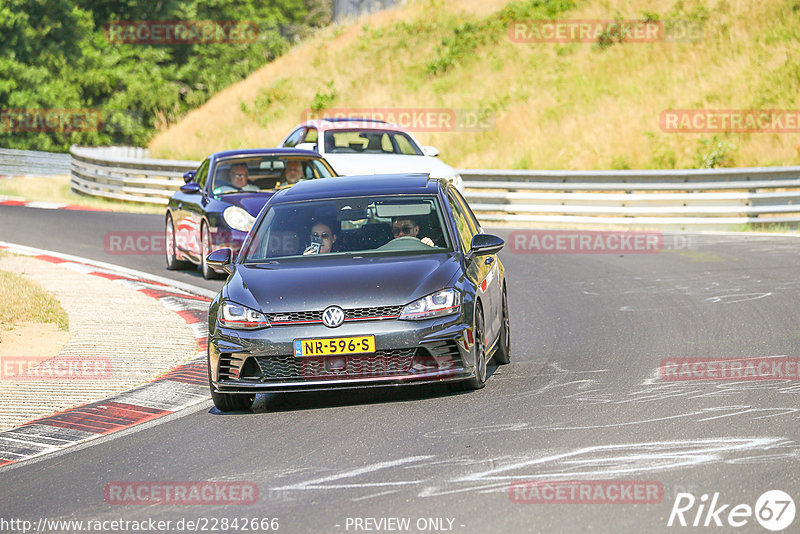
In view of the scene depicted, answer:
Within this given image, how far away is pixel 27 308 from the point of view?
13.0m

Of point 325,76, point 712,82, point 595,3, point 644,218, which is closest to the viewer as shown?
point 644,218

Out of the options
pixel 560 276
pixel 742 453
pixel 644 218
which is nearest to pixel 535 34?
pixel 644 218

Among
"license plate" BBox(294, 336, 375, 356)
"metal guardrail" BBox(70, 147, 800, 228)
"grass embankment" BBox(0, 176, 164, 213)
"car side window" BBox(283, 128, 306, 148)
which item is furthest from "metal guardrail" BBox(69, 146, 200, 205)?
"license plate" BBox(294, 336, 375, 356)

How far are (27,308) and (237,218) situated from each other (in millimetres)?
3285

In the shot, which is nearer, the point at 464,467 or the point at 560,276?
the point at 464,467

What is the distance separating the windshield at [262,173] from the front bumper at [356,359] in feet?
26.0

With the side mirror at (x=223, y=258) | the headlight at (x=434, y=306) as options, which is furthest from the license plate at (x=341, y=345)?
the side mirror at (x=223, y=258)

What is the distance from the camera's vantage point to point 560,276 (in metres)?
16.2

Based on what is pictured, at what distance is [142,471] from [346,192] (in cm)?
338

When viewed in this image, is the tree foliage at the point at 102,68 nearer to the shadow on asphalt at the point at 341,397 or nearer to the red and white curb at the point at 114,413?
the red and white curb at the point at 114,413

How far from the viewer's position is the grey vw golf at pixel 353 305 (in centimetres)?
836

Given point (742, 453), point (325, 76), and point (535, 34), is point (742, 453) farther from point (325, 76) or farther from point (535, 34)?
point (325, 76)

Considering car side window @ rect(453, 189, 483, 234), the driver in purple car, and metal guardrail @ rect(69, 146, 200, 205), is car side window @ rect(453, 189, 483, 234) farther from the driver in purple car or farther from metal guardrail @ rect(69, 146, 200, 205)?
metal guardrail @ rect(69, 146, 200, 205)

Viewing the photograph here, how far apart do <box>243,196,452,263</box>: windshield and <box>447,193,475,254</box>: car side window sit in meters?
0.13
